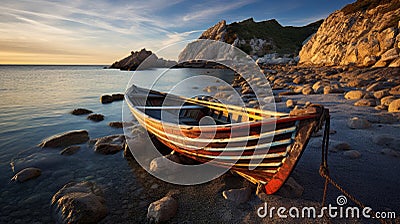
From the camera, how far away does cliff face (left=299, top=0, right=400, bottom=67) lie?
25.1m

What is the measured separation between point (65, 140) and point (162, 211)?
20.7 feet

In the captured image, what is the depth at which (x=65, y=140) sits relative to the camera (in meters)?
7.88

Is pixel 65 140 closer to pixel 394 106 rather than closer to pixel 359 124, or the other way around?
pixel 359 124

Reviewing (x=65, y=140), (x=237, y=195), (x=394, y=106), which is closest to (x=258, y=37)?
(x=394, y=106)

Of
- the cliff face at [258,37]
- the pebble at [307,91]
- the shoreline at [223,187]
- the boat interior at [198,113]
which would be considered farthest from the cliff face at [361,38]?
the cliff face at [258,37]

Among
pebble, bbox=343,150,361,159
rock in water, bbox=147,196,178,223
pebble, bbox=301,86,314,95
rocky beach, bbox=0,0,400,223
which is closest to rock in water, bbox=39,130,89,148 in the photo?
rocky beach, bbox=0,0,400,223

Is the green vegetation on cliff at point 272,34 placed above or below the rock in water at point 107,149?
above

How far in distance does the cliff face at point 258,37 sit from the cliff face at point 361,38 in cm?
4086

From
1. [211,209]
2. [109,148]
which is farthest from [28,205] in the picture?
[211,209]

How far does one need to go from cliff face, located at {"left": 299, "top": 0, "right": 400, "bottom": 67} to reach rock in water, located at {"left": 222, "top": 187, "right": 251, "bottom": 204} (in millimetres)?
25180

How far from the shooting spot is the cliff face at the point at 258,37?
92438 mm

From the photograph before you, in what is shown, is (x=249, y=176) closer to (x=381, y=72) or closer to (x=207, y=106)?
(x=207, y=106)

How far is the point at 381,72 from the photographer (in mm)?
18500

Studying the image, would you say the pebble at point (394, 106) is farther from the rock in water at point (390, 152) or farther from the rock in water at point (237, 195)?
the rock in water at point (237, 195)
